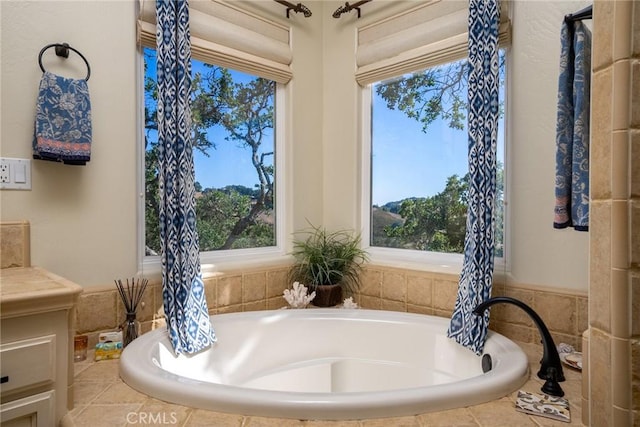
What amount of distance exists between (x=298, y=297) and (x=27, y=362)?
4.81 feet

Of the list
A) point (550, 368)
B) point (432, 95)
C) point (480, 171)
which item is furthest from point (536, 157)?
point (550, 368)

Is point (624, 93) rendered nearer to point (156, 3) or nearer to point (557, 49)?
point (557, 49)

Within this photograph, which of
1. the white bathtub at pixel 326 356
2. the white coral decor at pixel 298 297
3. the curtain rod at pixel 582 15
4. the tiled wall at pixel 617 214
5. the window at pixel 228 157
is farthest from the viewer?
the white coral decor at pixel 298 297

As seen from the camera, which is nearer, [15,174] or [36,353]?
[36,353]

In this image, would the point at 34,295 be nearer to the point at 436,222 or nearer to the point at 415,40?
the point at 436,222

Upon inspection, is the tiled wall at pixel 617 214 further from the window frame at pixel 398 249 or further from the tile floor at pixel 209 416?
the window frame at pixel 398 249

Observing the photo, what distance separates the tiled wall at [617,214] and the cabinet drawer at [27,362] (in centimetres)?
136

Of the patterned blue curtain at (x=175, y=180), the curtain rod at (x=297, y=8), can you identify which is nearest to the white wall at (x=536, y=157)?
the curtain rod at (x=297, y=8)

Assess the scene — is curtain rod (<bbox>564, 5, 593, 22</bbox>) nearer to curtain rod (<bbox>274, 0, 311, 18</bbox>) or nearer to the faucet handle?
the faucet handle

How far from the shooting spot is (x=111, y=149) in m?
1.87

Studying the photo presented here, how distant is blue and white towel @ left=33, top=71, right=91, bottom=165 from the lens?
5.19 feet

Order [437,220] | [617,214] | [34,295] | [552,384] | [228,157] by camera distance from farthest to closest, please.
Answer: [228,157] < [437,220] < [552,384] < [34,295] < [617,214]

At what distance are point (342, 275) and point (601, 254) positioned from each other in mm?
2122

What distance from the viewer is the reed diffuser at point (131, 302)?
178cm
